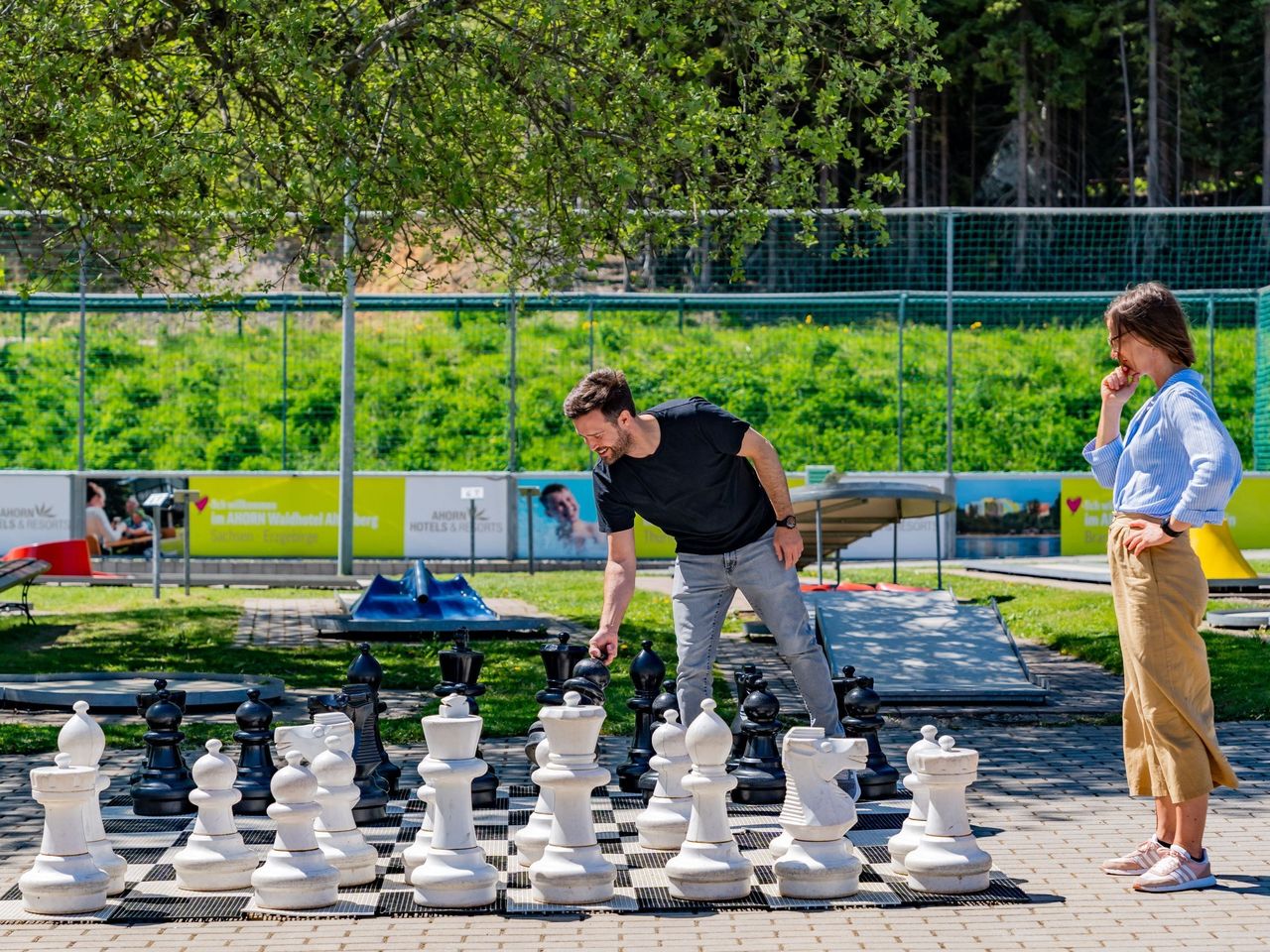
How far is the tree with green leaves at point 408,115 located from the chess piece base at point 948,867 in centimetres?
681

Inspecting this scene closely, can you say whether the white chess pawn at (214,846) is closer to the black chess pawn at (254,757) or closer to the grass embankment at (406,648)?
the black chess pawn at (254,757)

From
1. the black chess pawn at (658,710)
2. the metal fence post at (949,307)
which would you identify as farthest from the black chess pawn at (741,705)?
the metal fence post at (949,307)

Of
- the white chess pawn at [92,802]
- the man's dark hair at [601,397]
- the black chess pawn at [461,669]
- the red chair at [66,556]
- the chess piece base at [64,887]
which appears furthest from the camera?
the red chair at [66,556]

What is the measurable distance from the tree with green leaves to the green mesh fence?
847 cm

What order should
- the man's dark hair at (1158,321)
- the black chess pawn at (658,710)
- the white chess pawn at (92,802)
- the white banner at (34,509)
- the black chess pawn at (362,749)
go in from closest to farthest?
the white chess pawn at (92,802) → the man's dark hair at (1158,321) → the black chess pawn at (362,749) → the black chess pawn at (658,710) → the white banner at (34,509)

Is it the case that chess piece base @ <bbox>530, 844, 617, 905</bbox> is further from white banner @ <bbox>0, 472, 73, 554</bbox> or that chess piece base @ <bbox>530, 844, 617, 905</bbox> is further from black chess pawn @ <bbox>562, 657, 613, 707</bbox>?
white banner @ <bbox>0, 472, 73, 554</bbox>

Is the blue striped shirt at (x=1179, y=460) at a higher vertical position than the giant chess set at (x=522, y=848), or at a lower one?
higher

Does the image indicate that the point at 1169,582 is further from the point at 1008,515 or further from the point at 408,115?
the point at 1008,515

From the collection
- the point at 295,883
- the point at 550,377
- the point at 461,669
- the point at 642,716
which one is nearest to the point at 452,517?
the point at 550,377

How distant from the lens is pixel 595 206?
38.6 ft

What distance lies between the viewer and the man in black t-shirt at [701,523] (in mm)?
5910

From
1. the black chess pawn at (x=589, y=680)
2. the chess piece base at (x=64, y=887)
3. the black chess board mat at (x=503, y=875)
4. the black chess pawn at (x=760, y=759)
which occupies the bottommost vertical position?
the black chess board mat at (x=503, y=875)

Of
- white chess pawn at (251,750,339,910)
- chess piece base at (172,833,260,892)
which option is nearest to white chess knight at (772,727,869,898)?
white chess pawn at (251,750,339,910)

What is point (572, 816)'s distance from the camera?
15.7 ft
